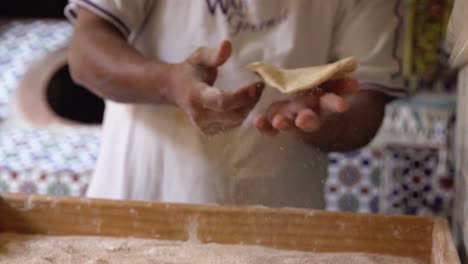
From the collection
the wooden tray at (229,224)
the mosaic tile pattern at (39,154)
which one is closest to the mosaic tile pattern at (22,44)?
the mosaic tile pattern at (39,154)

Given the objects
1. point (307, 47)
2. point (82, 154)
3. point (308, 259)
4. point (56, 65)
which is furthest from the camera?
point (56, 65)

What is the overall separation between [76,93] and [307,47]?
1.30 meters

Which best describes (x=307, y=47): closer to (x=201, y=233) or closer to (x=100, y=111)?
(x=201, y=233)

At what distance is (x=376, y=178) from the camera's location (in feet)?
6.56

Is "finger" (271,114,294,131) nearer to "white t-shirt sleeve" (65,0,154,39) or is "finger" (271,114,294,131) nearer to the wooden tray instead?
the wooden tray

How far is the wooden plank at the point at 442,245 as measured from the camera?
71 centimetres

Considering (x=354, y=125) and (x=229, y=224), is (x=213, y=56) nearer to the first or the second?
(x=229, y=224)

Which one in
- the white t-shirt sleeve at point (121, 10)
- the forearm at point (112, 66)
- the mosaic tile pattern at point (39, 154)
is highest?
the white t-shirt sleeve at point (121, 10)

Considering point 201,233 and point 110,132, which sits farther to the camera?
point 110,132

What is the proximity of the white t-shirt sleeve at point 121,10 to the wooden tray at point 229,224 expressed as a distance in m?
0.30

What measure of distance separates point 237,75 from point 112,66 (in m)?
0.20

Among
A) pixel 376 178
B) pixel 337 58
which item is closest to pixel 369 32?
pixel 337 58

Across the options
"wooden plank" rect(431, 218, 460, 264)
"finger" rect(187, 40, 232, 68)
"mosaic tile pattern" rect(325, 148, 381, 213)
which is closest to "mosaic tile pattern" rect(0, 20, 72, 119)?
"mosaic tile pattern" rect(325, 148, 381, 213)

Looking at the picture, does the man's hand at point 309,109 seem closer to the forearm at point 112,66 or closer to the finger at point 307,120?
the finger at point 307,120
